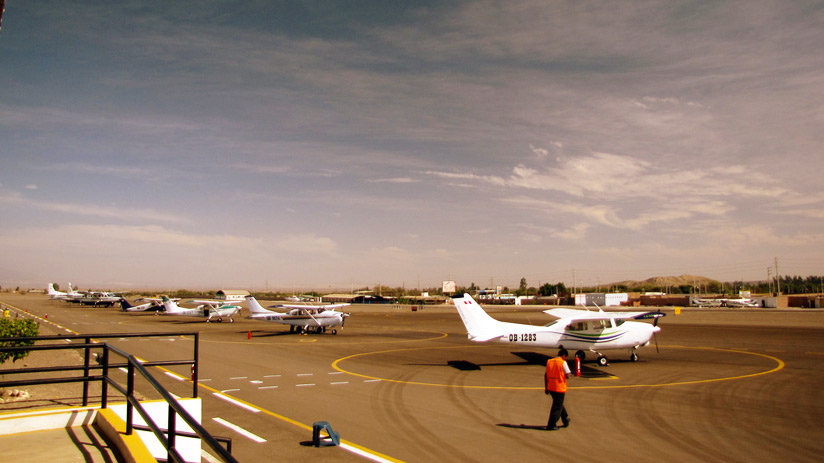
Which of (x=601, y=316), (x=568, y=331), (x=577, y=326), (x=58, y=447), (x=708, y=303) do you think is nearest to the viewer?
(x=58, y=447)

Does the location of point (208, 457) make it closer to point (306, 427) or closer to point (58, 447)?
point (306, 427)

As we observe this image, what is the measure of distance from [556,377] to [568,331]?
11.7 m

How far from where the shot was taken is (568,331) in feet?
75.2

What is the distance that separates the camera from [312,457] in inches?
393

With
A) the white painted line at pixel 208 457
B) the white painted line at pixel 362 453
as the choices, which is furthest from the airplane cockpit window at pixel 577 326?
the white painted line at pixel 208 457

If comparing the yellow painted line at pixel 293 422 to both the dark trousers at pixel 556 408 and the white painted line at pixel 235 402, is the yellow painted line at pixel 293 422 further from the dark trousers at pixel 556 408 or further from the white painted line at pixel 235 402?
A: the dark trousers at pixel 556 408

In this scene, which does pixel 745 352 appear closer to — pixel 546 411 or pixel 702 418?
pixel 702 418

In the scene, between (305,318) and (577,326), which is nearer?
(577,326)

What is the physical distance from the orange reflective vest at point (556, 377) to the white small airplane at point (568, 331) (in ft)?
31.7

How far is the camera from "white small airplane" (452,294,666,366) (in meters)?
22.2

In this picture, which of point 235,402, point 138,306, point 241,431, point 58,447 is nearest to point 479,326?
point 235,402

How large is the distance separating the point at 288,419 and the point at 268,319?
2810 cm

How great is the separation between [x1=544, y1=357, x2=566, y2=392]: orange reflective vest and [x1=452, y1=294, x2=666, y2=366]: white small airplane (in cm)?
967

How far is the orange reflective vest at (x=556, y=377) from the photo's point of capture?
11797 mm
